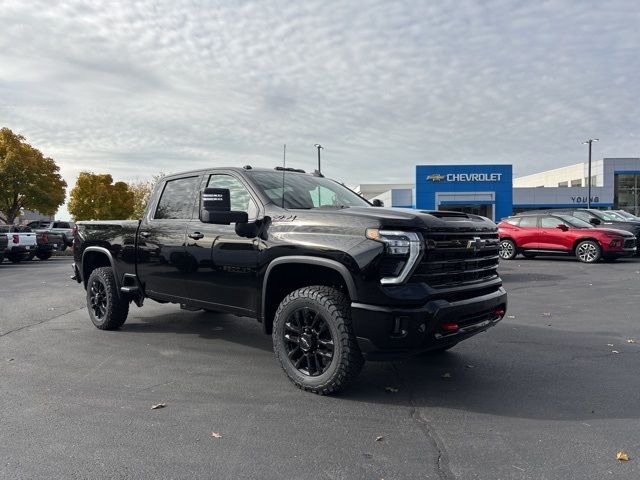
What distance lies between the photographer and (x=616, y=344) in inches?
229

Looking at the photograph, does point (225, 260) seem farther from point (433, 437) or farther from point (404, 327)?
point (433, 437)

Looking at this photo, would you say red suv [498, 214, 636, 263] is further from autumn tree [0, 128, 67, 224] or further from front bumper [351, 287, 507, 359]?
autumn tree [0, 128, 67, 224]

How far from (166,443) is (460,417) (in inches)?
81.3

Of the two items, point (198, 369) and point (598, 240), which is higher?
point (598, 240)

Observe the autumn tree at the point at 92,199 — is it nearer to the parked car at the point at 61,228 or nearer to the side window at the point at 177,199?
the parked car at the point at 61,228

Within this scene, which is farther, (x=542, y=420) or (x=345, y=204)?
(x=345, y=204)

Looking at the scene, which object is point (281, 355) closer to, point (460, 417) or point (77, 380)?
point (460, 417)

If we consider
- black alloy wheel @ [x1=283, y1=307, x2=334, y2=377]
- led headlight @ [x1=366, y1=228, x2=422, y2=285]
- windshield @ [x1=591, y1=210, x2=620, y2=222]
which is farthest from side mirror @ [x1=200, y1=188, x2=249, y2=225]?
windshield @ [x1=591, y1=210, x2=620, y2=222]

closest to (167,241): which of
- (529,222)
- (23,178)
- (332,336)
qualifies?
(332,336)

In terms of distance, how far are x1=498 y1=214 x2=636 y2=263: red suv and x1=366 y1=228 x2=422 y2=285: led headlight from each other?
11600 mm

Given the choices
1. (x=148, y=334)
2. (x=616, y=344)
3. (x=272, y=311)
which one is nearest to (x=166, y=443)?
(x=272, y=311)

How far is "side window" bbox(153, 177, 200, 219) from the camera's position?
5.64 meters

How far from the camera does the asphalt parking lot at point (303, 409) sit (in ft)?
9.98

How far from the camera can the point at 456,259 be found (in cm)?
421
